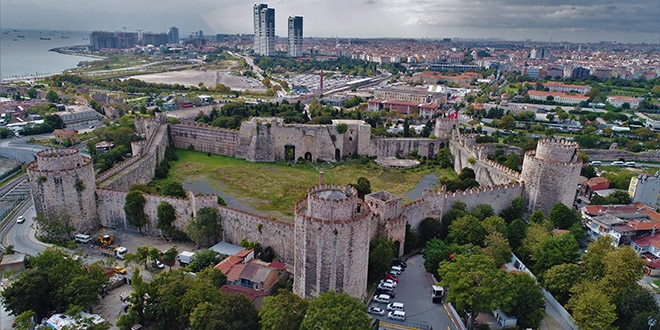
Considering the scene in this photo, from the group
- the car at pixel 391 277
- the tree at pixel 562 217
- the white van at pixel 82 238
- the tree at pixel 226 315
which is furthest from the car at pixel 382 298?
the white van at pixel 82 238

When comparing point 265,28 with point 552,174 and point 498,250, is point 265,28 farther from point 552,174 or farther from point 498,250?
point 498,250

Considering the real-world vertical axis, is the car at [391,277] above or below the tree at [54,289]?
below

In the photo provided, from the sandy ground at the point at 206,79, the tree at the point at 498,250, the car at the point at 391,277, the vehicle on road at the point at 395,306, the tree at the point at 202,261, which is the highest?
the sandy ground at the point at 206,79

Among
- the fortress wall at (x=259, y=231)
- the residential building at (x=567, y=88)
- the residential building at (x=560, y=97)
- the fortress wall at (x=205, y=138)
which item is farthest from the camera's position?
the residential building at (x=567, y=88)

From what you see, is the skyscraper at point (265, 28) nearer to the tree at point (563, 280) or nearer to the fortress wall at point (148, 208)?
the fortress wall at point (148, 208)

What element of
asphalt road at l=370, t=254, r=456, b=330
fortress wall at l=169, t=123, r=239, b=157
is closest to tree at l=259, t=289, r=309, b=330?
asphalt road at l=370, t=254, r=456, b=330

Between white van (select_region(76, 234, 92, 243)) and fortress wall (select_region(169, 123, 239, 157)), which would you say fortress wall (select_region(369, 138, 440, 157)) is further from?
white van (select_region(76, 234, 92, 243))
